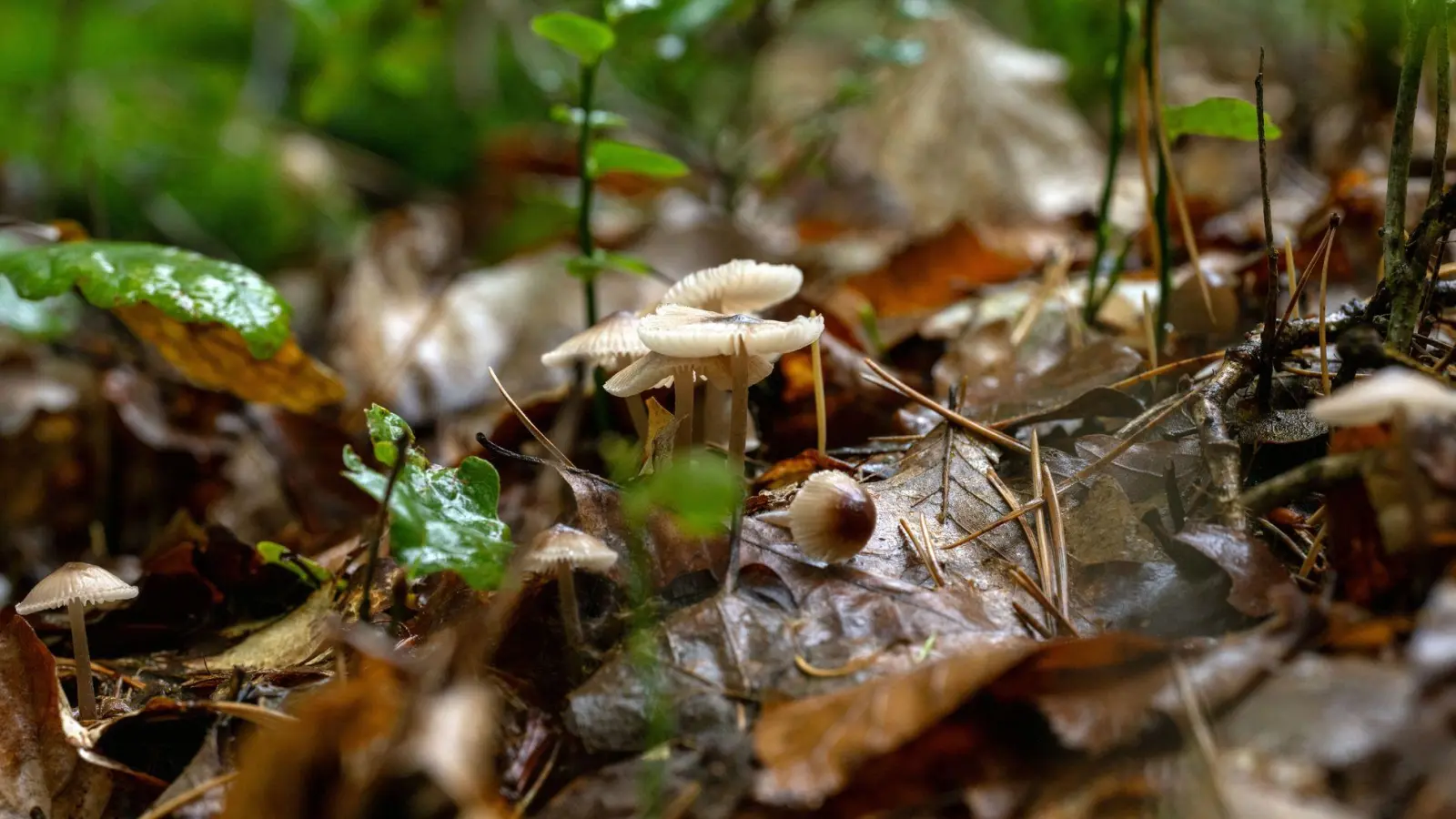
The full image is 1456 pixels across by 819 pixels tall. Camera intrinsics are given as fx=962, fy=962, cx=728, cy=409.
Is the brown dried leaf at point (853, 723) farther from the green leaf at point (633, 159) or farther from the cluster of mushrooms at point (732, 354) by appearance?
the green leaf at point (633, 159)

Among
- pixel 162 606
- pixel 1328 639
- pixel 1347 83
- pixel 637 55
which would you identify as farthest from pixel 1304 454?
pixel 1347 83

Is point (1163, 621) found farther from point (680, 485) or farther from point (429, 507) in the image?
point (429, 507)

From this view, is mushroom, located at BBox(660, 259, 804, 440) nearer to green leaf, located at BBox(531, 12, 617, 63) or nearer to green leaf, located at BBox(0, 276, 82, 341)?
green leaf, located at BBox(531, 12, 617, 63)

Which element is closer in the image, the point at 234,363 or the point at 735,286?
the point at 735,286

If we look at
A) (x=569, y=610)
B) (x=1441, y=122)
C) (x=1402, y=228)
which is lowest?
(x=569, y=610)

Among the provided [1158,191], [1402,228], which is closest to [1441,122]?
[1402,228]

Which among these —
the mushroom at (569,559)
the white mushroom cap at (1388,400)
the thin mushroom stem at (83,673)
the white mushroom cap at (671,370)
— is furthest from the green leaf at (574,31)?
the white mushroom cap at (1388,400)

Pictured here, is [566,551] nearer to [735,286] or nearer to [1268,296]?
[735,286]
